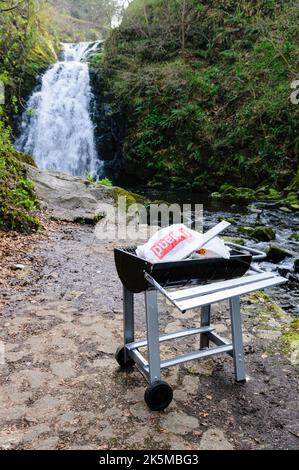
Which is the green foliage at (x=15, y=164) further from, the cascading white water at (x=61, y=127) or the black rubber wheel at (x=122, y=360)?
the cascading white water at (x=61, y=127)

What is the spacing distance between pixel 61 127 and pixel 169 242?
17.9 meters

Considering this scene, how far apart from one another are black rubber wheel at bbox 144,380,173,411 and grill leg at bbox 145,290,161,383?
0.05 metres

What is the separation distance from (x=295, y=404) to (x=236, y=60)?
19.2 meters

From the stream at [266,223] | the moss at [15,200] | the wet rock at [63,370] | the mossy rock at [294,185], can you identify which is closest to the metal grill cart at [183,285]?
the wet rock at [63,370]

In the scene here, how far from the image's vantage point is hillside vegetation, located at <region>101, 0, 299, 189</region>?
1656 cm

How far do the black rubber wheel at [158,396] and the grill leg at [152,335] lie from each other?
0.05 metres

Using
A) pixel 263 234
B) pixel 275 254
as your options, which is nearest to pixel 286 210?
pixel 263 234

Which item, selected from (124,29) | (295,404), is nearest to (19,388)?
(295,404)

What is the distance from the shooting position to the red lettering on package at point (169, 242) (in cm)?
268

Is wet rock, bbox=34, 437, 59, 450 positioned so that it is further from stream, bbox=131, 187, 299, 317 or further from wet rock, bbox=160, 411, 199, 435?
stream, bbox=131, 187, 299, 317

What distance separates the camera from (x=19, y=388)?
301cm

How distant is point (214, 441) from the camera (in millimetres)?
2461

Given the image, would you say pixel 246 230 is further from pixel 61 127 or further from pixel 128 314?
pixel 61 127
